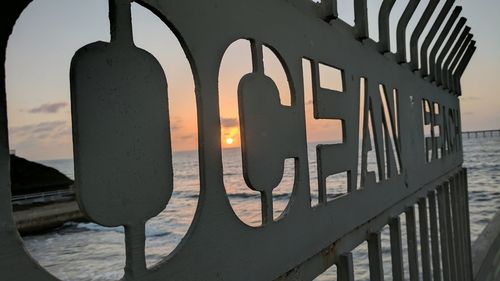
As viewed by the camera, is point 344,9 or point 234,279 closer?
point 234,279

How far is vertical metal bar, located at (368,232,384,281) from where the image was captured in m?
1.49

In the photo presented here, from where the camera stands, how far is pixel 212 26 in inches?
29.5

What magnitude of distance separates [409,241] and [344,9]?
118cm

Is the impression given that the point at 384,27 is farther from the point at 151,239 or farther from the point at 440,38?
the point at 151,239

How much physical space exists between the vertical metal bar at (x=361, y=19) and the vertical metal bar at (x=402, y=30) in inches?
24.1

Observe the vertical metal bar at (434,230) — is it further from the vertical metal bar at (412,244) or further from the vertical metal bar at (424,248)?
the vertical metal bar at (412,244)

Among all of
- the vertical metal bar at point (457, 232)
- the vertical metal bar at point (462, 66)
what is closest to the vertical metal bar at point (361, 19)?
the vertical metal bar at point (457, 232)

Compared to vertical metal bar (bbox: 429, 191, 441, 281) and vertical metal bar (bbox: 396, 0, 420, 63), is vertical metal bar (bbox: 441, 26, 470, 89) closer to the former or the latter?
vertical metal bar (bbox: 429, 191, 441, 281)

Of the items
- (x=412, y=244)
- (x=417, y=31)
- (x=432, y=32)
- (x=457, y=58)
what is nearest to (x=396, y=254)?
(x=412, y=244)

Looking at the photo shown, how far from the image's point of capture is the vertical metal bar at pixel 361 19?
1538 millimetres

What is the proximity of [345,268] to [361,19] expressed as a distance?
2.90ft

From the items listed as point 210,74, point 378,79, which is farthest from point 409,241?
point 210,74

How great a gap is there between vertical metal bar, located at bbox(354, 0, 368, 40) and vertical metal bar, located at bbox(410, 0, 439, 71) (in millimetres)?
933

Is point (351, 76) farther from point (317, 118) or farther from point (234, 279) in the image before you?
point (234, 279)
